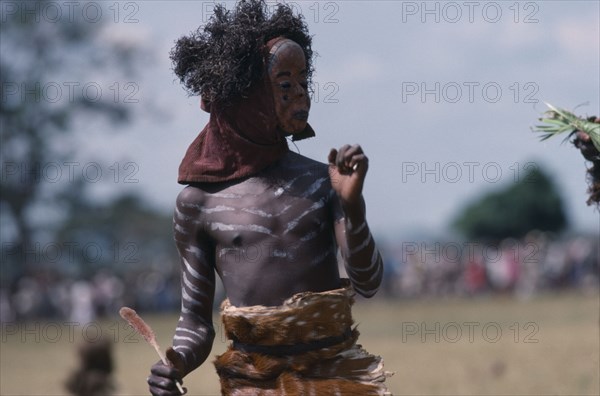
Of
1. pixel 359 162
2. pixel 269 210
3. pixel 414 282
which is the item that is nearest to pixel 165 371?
pixel 269 210

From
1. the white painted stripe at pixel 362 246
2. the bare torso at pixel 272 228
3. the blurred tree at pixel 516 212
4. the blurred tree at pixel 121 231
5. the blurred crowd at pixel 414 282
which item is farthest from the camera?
the blurred tree at pixel 516 212

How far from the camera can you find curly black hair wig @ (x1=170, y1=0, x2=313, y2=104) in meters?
5.74

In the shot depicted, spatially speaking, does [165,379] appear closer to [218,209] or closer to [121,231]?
[218,209]

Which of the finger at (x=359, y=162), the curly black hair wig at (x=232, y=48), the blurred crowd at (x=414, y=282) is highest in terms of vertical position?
the curly black hair wig at (x=232, y=48)

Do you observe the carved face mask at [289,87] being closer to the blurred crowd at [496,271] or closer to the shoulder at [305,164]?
the shoulder at [305,164]

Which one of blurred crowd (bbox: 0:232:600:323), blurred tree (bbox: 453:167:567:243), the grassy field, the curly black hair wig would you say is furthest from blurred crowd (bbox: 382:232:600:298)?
the curly black hair wig

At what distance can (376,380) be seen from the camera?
18.1 ft

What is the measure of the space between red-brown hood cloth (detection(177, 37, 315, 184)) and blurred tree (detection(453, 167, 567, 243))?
5946 cm

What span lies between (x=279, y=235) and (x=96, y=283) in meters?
36.9

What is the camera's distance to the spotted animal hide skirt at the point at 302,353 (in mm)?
5488

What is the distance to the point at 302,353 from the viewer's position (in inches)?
218

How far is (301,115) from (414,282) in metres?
38.8

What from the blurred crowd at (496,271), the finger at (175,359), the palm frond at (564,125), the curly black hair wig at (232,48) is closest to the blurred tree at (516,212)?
the blurred crowd at (496,271)

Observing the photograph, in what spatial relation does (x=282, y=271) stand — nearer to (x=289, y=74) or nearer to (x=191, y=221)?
(x=191, y=221)
